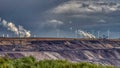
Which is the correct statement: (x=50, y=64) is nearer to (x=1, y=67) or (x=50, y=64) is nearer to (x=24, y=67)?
(x=24, y=67)

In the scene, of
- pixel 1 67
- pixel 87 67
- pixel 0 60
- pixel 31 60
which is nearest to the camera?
pixel 1 67

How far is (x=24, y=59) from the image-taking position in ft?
187

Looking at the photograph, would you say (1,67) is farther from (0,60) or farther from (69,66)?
(69,66)

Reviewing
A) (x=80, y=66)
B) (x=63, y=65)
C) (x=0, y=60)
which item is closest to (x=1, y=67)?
(x=0, y=60)

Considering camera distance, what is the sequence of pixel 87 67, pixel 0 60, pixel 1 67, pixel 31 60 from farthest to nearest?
1. pixel 31 60
2. pixel 87 67
3. pixel 0 60
4. pixel 1 67

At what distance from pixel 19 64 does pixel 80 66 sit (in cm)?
996

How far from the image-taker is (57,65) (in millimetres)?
52281

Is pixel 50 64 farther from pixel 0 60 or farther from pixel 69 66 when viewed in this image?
pixel 0 60

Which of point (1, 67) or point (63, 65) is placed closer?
point (1, 67)

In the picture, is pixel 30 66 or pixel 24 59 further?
pixel 24 59

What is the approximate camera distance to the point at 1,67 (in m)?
40.7

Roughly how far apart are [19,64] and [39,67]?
304 cm

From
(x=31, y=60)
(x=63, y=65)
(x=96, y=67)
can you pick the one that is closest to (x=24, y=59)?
(x=31, y=60)

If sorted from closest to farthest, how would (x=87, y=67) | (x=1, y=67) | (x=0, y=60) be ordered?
(x=1, y=67), (x=0, y=60), (x=87, y=67)
